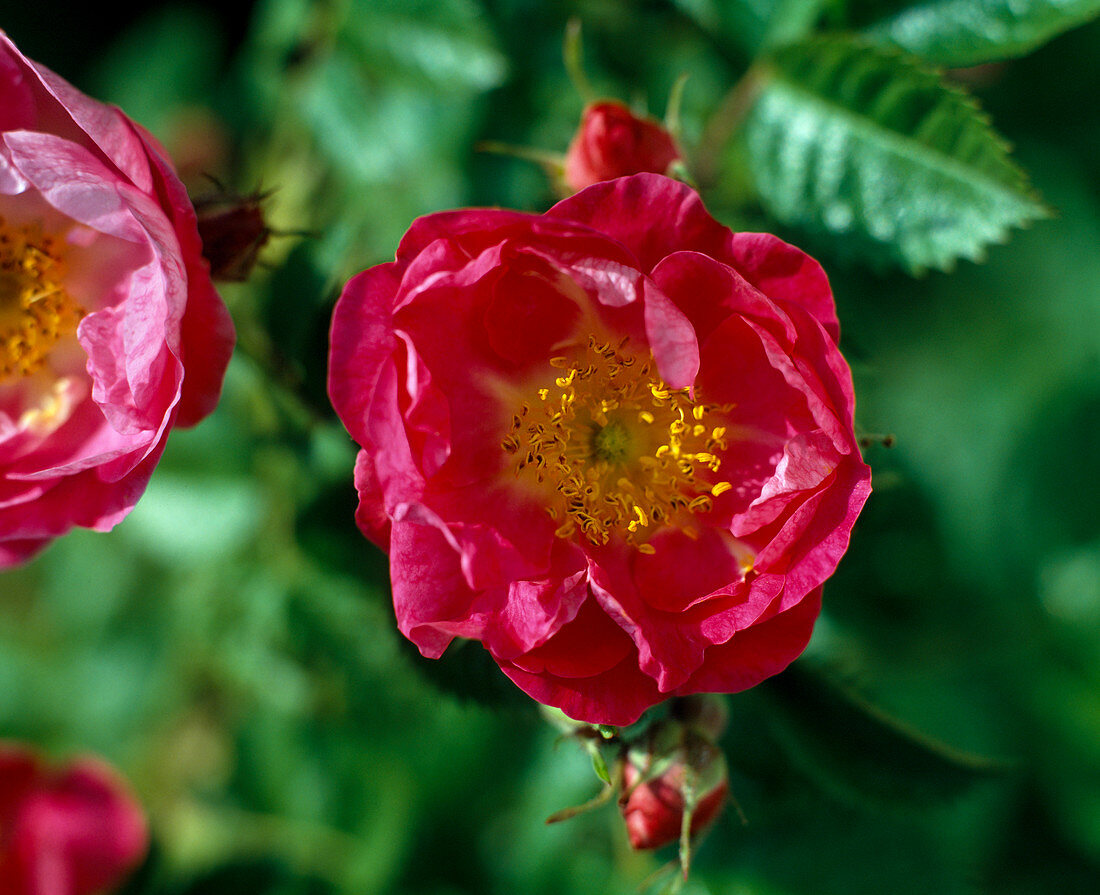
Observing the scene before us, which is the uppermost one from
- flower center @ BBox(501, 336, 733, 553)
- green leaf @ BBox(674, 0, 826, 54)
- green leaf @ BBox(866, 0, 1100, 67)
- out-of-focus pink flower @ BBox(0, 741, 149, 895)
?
green leaf @ BBox(866, 0, 1100, 67)

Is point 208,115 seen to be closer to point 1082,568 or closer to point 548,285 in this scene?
point 548,285

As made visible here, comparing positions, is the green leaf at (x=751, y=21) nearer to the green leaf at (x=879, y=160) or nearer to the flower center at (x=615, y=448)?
the green leaf at (x=879, y=160)

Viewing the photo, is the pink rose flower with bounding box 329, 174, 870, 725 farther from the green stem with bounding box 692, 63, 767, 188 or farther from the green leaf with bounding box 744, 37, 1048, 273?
the green stem with bounding box 692, 63, 767, 188

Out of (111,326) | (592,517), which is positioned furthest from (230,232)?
(592,517)

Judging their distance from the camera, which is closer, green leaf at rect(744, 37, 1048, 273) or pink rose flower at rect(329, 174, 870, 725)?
pink rose flower at rect(329, 174, 870, 725)

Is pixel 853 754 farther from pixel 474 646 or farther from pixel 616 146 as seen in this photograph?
pixel 616 146

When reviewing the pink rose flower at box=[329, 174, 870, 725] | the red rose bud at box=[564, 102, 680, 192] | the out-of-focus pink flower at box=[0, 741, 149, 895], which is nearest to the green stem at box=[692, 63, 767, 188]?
the red rose bud at box=[564, 102, 680, 192]

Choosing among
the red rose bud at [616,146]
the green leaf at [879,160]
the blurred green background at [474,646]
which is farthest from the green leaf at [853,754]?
the red rose bud at [616,146]
